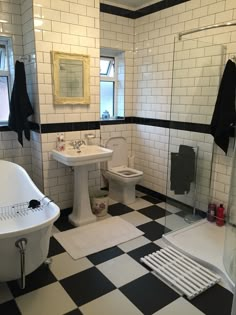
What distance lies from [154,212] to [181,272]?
48.1 inches

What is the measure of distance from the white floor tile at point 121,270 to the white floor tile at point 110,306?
15cm

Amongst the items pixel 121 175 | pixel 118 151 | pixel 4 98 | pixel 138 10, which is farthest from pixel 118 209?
pixel 138 10

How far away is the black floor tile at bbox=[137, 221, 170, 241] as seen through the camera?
276 centimetres

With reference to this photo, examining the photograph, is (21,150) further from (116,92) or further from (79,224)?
(116,92)

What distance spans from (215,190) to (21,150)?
94.6 inches

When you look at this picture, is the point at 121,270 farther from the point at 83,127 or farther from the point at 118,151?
the point at 118,151

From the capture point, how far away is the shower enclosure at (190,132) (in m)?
2.83

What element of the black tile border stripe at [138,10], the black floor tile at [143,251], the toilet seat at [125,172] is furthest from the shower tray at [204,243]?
the black tile border stripe at [138,10]

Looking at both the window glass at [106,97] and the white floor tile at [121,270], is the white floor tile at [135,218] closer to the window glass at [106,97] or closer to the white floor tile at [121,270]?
the white floor tile at [121,270]

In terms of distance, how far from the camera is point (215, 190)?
3.00 meters

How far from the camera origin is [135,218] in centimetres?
317

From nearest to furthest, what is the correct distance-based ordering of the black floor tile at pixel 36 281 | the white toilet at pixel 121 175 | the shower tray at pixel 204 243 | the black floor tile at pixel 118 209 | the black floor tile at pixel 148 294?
the black floor tile at pixel 148 294 < the black floor tile at pixel 36 281 < the shower tray at pixel 204 243 < the black floor tile at pixel 118 209 < the white toilet at pixel 121 175

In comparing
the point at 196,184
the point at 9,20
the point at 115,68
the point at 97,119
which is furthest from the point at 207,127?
the point at 9,20

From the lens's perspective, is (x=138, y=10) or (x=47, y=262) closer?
(x=47, y=262)
